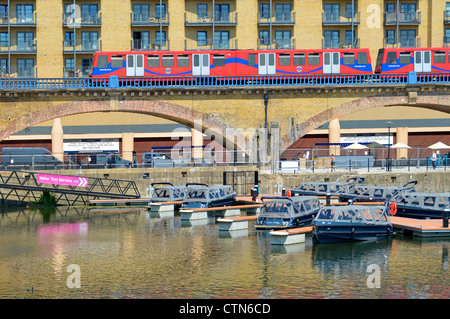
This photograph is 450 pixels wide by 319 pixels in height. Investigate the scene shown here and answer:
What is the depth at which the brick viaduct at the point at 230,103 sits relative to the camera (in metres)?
60.8

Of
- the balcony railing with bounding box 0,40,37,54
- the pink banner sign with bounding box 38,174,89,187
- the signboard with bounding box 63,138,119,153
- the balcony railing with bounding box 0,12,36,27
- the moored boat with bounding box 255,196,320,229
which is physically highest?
the balcony railing with bounding box 0,12,36,27

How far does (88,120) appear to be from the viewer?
277 feet

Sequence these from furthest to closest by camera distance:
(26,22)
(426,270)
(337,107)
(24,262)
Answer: (26,22), (337,107), (24,262), (426,270)

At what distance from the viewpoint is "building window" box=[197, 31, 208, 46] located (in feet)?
279

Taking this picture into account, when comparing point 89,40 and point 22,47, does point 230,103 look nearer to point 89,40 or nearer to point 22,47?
point 89,40

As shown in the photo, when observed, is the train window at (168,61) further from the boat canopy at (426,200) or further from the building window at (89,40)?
the boat canopy at (426,200)

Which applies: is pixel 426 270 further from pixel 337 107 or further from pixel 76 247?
pixel 337 107

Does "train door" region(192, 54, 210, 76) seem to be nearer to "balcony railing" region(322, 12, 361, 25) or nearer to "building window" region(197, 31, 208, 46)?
"building window" region(197, 31, 208, 46)

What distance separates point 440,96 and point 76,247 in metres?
40.3

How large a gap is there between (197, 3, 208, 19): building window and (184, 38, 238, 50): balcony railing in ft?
9.27

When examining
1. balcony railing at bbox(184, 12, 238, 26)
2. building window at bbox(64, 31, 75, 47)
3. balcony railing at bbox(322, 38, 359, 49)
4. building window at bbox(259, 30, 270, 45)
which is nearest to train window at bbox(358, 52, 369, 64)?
balcony railing at bbox(322, 38, 359, 49)

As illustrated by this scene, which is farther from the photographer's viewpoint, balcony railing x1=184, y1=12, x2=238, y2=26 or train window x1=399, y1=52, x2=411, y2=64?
balcony railing x1=184, y1=12, x2=238, y2=26

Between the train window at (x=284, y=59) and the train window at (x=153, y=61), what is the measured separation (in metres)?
11.4
